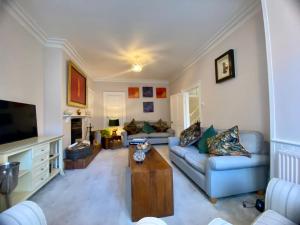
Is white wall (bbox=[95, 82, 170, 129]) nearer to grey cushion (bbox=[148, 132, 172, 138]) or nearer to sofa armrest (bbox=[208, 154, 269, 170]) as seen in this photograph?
grey cushion (bbox=[148, 132, 172, 138])

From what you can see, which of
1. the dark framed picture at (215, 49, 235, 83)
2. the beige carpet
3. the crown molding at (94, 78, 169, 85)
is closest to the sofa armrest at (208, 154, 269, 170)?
the beige carpet

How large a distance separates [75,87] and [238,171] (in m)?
3.87

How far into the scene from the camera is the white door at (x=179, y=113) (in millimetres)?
5348

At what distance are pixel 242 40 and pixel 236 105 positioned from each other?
1054mm

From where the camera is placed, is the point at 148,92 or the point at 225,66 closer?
the point at 225,66

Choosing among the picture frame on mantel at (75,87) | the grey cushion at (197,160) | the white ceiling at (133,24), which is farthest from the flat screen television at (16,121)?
the grey cushion at (197,160)

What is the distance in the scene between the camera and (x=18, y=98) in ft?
8.38

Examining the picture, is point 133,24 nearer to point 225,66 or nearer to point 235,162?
point 225,66

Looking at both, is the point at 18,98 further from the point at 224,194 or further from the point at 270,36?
the point at 270,36

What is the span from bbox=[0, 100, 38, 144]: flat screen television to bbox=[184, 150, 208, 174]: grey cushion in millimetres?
2534

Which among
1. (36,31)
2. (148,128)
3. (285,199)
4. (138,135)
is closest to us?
(285,199)

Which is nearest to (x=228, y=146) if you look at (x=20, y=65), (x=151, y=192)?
(x=151, y=192)

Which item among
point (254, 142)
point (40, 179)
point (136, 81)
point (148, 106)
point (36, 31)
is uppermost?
point (36, 31)

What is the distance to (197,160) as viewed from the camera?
2484mm
